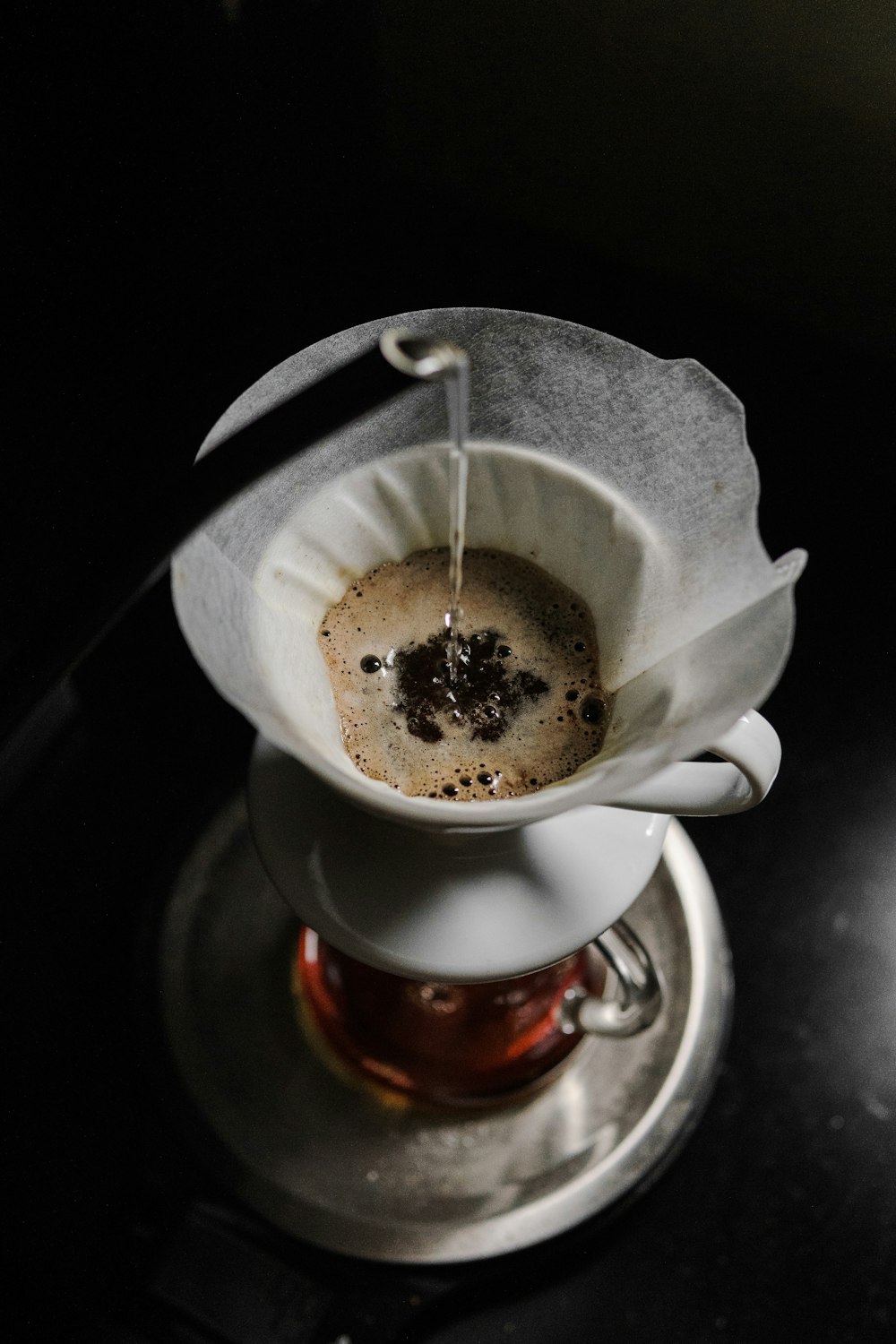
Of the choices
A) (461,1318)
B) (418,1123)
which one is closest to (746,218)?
(418,1123)

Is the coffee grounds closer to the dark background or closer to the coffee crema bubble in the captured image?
the coffee crema bubble

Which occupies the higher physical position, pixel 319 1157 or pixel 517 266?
pixel 517 266

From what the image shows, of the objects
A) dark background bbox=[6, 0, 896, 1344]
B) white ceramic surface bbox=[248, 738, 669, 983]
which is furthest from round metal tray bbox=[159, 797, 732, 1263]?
white ceramic surface bbox=[248, 738, 669, 983]

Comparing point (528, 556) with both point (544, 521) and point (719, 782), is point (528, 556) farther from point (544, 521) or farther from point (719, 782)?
point (719, 782)

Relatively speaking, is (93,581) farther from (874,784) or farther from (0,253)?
(874,784)

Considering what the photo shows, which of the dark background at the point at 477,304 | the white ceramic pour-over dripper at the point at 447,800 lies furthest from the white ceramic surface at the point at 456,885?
the dark background at the point at 477,304

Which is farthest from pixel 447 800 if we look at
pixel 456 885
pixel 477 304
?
pixel 477 304

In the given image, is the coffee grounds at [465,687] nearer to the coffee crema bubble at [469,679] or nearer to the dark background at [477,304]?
the coffee crema bubble at [469,679]
